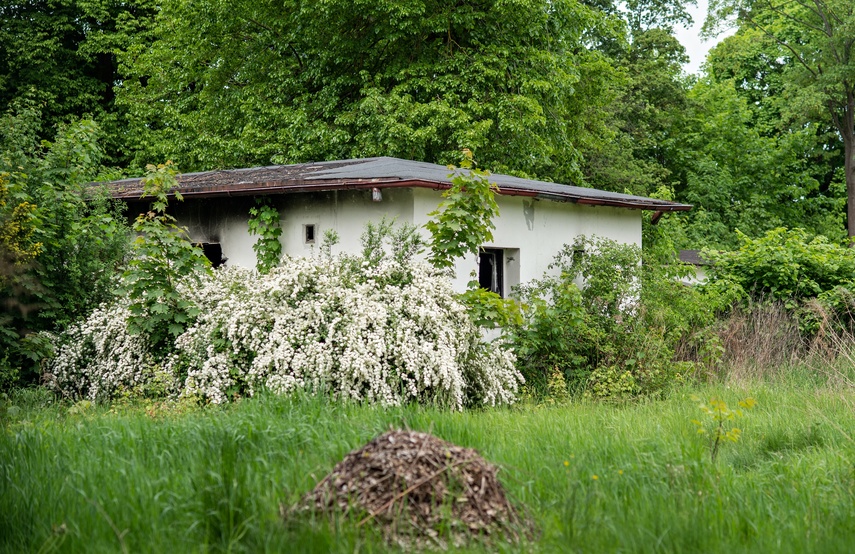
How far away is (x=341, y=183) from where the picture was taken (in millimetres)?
12023

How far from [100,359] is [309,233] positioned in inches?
142

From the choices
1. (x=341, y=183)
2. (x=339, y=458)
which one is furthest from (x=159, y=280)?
(x=339, y=458)

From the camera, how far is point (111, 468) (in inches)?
220

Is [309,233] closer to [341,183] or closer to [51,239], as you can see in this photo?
[341,183]

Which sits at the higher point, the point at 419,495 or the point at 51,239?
the point at 51,239

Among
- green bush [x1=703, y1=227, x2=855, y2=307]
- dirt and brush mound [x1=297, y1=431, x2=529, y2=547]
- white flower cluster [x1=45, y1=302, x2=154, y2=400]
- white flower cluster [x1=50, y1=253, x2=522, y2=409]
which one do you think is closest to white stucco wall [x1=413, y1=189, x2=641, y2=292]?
white flower cluster [x1=50, y1=253, x2=522, y2=409]

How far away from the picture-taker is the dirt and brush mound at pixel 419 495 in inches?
181

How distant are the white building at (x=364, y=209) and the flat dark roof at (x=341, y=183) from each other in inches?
0.6

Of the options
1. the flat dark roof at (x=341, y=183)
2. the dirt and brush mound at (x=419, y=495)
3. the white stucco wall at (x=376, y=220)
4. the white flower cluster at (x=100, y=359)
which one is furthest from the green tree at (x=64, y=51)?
the dirt and brush mound at (x=419, y=495)

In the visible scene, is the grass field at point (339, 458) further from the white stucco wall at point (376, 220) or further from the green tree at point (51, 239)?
the white stucco wall at point (376, 220)

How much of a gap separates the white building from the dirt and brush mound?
22.6ft

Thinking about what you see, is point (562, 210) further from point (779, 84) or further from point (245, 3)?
point (779, 84)

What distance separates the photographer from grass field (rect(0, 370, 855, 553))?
458 cm

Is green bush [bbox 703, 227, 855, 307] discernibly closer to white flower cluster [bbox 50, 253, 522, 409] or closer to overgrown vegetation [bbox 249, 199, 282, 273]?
white flower cluster [bbox 50, 253, 522, 409]
